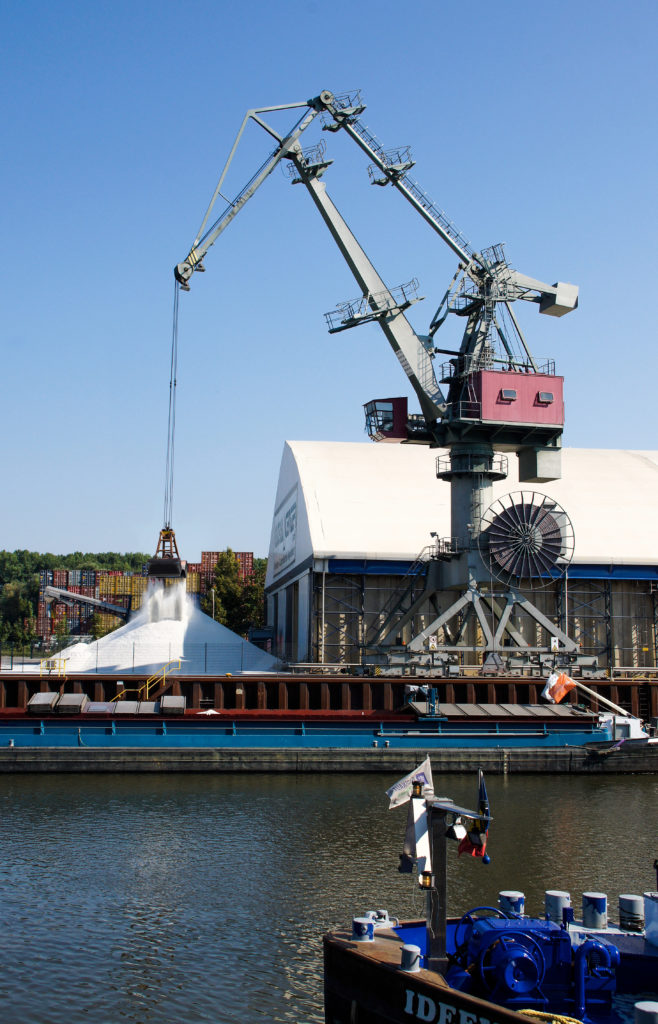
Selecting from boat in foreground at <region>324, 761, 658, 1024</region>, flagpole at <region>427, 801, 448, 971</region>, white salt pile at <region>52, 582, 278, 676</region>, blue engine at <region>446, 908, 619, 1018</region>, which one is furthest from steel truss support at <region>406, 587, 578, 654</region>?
flagpole at <region>427, 801, 448, 971</region>

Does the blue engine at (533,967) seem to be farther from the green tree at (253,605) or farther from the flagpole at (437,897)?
the green tree at (253,605)

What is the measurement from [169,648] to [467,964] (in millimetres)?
52326

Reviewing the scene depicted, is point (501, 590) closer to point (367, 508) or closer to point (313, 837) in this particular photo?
point (367, 508)

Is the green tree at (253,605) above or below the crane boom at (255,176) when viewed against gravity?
below

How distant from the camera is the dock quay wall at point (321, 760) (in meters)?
35.1

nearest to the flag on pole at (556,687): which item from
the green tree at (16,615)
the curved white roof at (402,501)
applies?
the curved white roof at (402,501)

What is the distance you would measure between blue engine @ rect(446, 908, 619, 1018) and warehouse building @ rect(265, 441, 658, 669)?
40482 mm

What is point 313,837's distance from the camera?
83.3 feet

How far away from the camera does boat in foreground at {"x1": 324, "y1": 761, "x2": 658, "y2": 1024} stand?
11.5m

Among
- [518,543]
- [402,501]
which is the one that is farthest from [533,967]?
[402,501]

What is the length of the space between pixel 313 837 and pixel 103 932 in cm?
877

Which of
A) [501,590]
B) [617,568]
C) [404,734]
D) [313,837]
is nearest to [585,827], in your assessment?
[313,837]

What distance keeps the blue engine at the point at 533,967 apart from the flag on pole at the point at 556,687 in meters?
Answer: 27.7

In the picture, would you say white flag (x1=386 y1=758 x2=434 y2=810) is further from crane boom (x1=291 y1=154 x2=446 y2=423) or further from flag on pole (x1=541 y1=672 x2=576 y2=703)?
crane boom (x1=291 y1=154 x2=446 y2=423)
